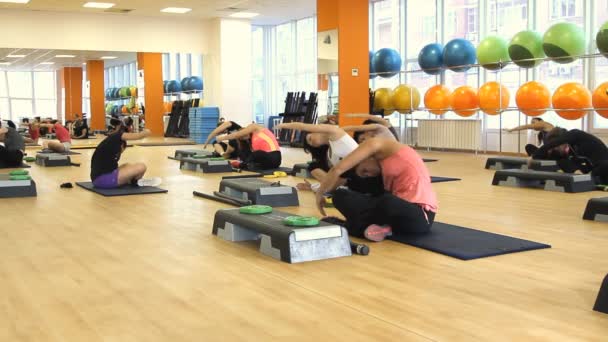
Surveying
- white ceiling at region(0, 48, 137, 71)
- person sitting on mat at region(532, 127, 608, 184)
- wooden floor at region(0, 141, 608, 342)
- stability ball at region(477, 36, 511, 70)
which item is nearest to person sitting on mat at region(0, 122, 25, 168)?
wooden floor at region(0, 141, 608, 342)

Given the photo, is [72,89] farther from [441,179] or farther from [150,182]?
[441,179]

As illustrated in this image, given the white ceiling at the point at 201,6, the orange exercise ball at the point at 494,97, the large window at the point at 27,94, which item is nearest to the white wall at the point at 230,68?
the white ceiling at the point at 201,6

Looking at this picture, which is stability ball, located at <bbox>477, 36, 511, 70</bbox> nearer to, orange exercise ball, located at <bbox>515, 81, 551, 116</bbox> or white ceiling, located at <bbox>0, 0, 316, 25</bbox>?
orange exercise ball, located at <bbox>515, 81, 551, 116</bbox>

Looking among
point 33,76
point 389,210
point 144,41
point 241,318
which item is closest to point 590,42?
point 389,210

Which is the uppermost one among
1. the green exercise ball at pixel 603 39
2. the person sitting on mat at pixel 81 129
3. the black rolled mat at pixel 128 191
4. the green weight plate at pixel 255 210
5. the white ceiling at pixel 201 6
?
the white ceiling at pixel 201 6

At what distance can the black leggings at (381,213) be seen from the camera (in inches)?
160

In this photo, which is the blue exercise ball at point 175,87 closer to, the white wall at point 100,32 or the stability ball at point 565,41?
the white wall at point 100,32

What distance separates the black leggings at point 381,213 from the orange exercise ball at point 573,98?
17.7ft

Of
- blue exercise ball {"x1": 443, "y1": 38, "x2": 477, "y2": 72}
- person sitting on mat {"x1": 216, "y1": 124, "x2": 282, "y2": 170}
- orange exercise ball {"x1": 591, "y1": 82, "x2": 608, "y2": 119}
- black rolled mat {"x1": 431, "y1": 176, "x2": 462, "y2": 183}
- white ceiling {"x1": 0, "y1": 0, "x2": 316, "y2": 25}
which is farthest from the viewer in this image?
white ceiling {"x1": 0, "y1": 0, "x2": 316, "y2": 25}

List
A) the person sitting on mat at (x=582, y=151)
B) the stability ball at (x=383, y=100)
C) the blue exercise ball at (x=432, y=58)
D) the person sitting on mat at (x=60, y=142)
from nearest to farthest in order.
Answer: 1. the person sitting on mat at (x=582, y=151)
2. the blue exercise ball at (x=432, y=58)
3. the person sitting on mat at (x=60, y=142)
4. the stability ball at (x=383, y=100)

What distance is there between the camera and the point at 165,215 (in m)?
5.34

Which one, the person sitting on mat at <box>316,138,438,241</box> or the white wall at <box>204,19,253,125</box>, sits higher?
the white wall at <box>204,19,253,125</box>

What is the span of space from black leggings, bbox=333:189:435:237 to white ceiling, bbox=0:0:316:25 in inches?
397

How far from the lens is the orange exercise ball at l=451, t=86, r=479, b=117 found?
10523mm
